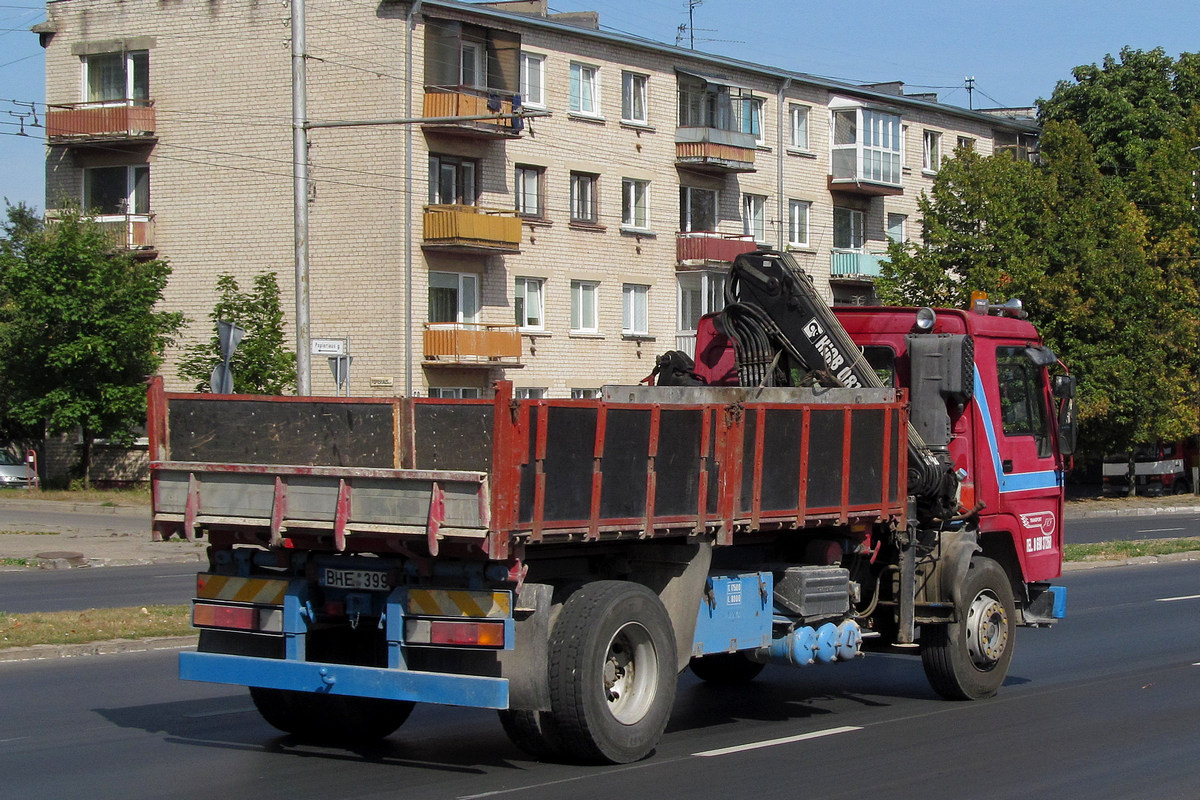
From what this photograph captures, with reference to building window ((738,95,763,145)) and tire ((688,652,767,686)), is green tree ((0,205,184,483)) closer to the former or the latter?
building window ((738,95,763,145))

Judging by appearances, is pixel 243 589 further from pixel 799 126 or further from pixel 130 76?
pixel 799 126

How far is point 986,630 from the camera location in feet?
35.4

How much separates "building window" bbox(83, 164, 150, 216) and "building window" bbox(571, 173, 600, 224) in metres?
11.8

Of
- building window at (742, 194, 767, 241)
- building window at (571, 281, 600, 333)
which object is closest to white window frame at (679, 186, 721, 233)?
building window at (742, 194, 767, 241)

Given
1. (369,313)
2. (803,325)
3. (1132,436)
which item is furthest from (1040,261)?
(803,325)

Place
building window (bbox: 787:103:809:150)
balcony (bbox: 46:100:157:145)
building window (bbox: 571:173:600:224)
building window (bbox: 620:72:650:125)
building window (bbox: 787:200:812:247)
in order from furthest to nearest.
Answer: building window (bbox: 787:200:812:247) < building window (bbox: 787:103:809:150) < building window (bbox: 620:72:650:125) < building window (bbox: 571:173:600:224) < balcony (bbox: 46:100:157:145)

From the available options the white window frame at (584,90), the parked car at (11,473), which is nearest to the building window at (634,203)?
the white window frame at (584,90)

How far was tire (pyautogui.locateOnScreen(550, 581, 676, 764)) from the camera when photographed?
25.3ft

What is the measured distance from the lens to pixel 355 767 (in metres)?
8.29

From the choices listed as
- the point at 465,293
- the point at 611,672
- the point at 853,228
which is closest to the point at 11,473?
the point at 465,293

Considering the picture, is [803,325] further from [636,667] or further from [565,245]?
[565,245]

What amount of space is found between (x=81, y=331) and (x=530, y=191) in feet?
40.4

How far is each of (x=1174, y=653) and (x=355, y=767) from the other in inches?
323

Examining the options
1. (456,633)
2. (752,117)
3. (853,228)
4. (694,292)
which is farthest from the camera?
(853,228)
